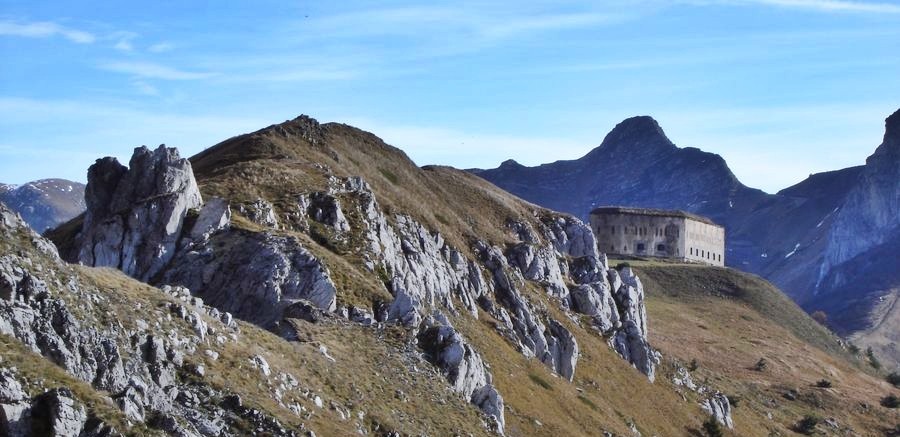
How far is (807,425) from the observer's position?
16775 centimetres

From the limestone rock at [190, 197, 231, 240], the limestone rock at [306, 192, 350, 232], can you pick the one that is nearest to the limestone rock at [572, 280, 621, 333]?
the limestone rock at [306, 192, 350, 232]

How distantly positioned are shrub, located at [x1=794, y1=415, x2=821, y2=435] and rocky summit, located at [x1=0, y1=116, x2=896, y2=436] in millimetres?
1758

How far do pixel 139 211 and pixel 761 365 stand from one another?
11953 centimetres

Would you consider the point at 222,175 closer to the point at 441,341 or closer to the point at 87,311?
the point at 441,341

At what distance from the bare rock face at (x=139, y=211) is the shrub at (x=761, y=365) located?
Result: 370 ft

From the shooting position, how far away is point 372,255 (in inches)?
4171

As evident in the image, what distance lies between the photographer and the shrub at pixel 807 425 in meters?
166

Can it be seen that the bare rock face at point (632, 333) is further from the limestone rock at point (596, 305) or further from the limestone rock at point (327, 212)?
the limestone rock at point (327, 212)

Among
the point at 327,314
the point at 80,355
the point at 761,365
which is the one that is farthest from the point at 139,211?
the point at 761,365

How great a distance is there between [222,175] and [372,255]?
14.9 metres

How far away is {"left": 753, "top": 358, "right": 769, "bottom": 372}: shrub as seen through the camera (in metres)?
193

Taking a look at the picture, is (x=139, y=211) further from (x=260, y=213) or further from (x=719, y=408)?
(x=719, y=408)

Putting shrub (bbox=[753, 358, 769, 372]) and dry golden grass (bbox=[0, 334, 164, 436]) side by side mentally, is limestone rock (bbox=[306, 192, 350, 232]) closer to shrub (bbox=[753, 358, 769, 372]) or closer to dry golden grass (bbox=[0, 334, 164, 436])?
dry golden grass (bbox=[0, 334, 164, 436])

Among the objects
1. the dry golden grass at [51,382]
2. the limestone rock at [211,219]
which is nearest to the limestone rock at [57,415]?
the dry golden grass at [51,382]
